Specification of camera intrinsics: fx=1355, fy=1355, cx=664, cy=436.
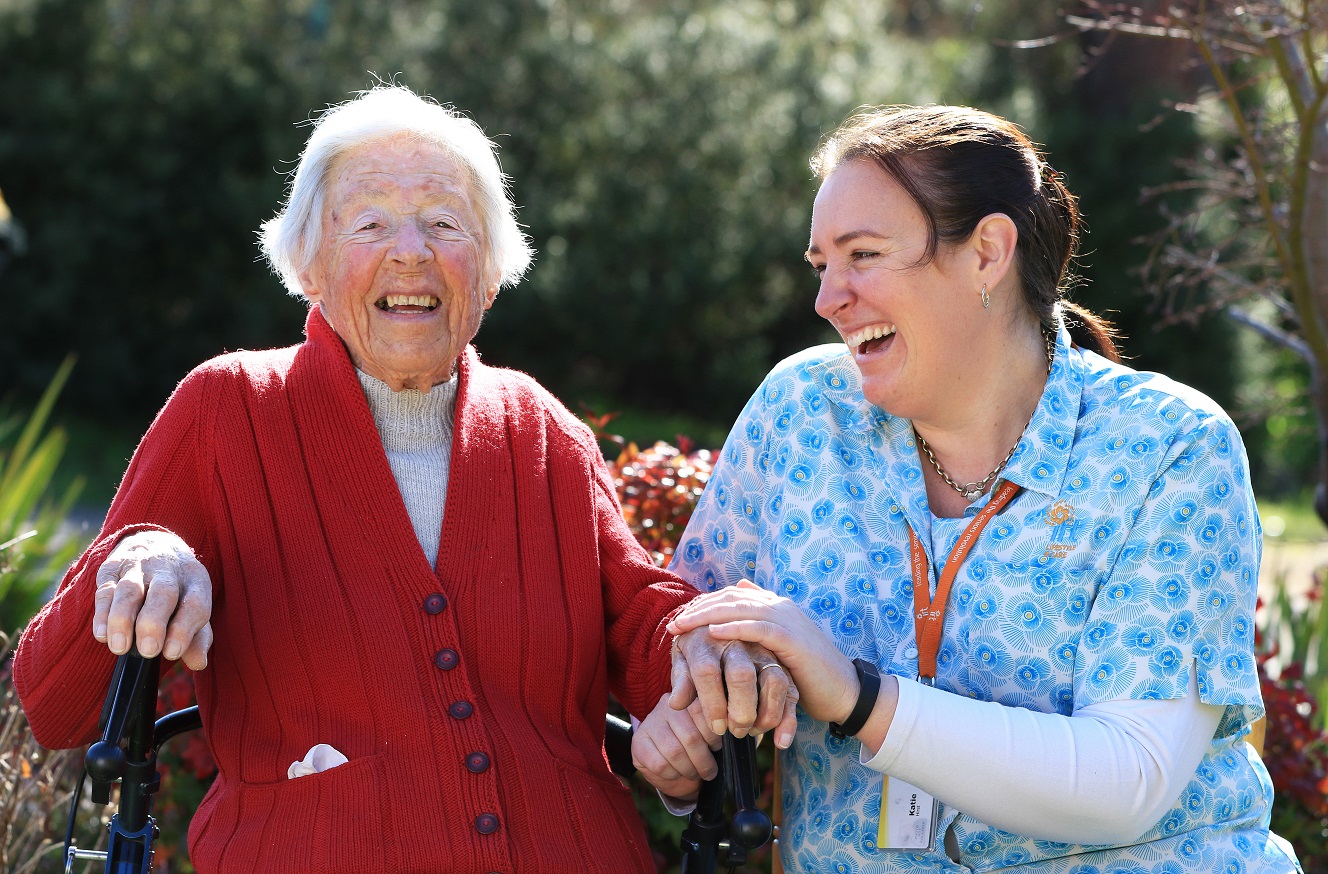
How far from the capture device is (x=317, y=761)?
7.66ft

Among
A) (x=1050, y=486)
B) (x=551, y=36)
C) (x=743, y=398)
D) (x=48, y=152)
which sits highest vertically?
(x=551, y=36)

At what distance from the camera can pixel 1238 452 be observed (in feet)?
7.82

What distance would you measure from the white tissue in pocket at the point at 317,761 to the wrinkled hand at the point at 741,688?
631 millimetres

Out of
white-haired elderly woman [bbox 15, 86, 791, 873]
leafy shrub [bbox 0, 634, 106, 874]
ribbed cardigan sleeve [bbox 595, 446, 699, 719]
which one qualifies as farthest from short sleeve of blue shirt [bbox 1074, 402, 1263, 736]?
leafy shrub [bbox 0, 634, 106, 874]

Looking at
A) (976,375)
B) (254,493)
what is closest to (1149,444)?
(976,375)

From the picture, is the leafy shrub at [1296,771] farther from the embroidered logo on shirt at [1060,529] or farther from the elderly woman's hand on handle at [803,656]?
the elderly woman's hand on handle at [803,656]

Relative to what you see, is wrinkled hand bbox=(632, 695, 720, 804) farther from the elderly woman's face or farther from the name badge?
the elderly woman's face

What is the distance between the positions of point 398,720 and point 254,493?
488 millimetres

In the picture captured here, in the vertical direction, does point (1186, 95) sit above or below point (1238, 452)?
above

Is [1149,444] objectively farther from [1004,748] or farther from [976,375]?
[1004,748]

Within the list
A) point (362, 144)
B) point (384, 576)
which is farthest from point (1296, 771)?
point (362, 144)

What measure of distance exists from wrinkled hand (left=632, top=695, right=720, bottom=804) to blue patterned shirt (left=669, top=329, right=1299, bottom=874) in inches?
11.0

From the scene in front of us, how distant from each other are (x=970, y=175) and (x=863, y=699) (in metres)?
1.00

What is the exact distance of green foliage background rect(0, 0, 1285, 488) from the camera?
36.0ft
